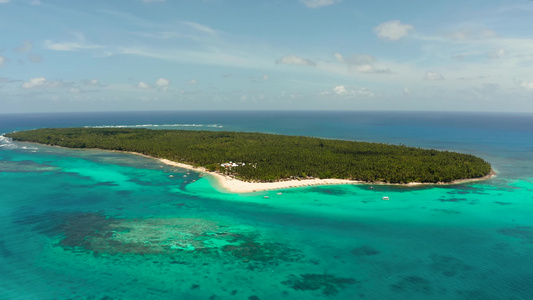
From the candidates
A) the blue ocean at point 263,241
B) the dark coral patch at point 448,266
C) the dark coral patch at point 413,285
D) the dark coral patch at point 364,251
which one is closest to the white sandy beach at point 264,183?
the blue ocean at point 263,241

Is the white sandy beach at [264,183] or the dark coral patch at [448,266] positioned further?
the white sandy beach at [264,183]

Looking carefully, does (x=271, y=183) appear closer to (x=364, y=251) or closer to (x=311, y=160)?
(x=311, y=160)

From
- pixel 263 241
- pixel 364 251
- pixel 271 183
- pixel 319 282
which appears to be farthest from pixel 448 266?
pixel 271 183

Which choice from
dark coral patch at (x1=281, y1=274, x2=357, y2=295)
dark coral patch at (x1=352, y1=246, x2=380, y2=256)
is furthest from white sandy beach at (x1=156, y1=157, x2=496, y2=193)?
dark coral patch at (x1=281, y1=274, x2=357, y2=295)

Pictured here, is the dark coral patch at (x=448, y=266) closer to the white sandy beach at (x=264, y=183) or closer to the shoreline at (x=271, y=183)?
the shoreline at (x=271, y=183)

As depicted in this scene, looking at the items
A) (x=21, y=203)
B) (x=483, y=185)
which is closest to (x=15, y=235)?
(x=21, y=203)

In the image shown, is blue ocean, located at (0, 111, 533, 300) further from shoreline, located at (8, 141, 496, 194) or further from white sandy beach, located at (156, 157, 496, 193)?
white sandy beach, located at (156, 157, 496, 193)

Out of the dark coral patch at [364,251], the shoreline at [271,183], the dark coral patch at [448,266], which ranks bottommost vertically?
the dark coral patch at [448,266]

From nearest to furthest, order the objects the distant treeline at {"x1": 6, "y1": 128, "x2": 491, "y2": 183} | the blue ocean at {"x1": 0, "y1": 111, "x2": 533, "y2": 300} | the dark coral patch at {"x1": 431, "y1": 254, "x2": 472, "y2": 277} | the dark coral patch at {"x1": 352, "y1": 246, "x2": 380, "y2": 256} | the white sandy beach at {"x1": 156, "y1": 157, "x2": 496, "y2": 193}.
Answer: the blue ocean at {"x1": 0, "y1": 111, "x2": 533, "y2": 300}
the dark coral patch at {"x1": 431, "y1": 254, "x2": 472, "y2": 277}
the dark coral patch at {"x1": 352, "y1": 246, "x2": 380, "y2": 256}
the white sandy beach at {"x1": 156, "y1": 157, "x2": 496, "y2": 193}
the distant treeline at {"x1": 6, "y1": 128, "x2": 491, "y2": 183}
